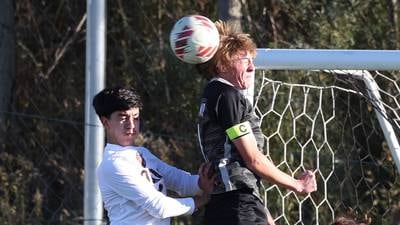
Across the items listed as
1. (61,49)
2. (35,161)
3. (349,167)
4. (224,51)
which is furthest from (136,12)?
(224,51)

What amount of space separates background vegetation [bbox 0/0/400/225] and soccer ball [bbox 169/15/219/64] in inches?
144

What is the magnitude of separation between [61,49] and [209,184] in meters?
5.98

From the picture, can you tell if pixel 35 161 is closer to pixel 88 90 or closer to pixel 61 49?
pixel 61 49

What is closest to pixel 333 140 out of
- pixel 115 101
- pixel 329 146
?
pixel 329 146

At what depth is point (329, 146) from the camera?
22.5ft

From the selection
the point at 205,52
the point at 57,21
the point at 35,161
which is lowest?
the point at 35,161

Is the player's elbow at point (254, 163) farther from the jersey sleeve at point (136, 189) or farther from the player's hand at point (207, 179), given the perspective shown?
the jersey sleeve at point (136, 189)

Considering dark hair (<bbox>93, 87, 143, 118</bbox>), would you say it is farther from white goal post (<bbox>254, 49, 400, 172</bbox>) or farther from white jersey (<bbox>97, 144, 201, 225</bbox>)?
white goal post (<bbox>254, 49, 400, 172</bbox>)

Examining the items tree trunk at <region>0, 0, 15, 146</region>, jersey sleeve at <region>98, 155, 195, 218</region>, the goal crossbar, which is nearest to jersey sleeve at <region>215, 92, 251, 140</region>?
jersey sleeve at <region>98, 155, 195, 218</region>

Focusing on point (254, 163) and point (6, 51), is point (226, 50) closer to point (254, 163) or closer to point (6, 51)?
point (254, 163)

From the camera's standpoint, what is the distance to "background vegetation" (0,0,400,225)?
8898 millimetres

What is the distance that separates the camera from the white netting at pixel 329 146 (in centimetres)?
636

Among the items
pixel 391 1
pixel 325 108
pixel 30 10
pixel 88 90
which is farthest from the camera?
pixel 30 10

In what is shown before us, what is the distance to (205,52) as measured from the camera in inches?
177
